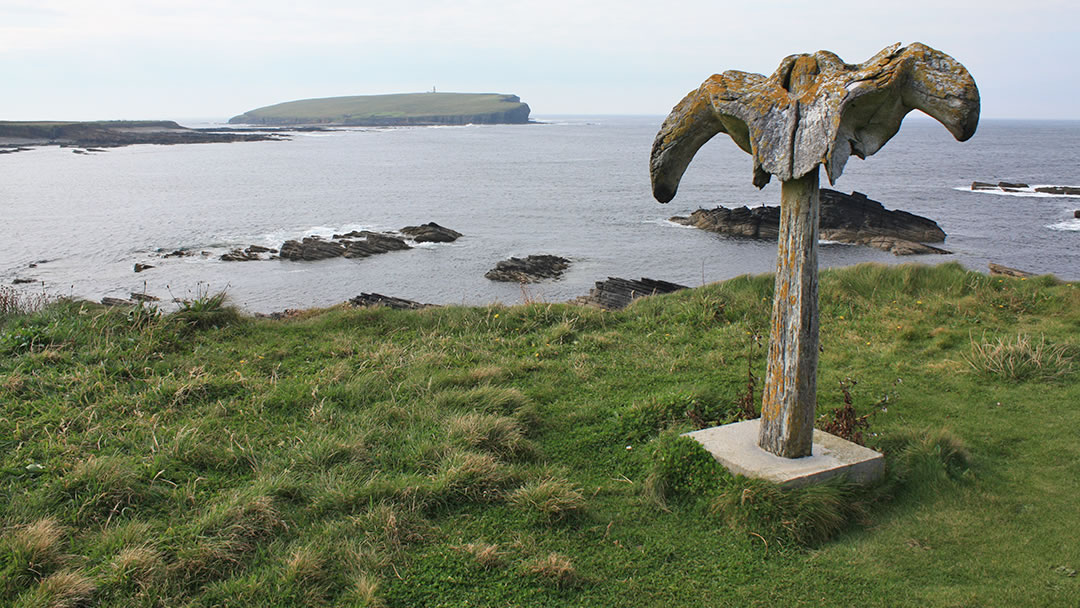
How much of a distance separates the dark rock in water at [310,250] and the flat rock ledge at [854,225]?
21.0 m

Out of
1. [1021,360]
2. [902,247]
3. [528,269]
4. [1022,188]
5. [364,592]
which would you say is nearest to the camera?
[364,592]

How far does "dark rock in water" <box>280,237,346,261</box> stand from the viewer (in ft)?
106

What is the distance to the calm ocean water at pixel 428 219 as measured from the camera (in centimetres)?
2844

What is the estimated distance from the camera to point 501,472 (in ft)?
19.0

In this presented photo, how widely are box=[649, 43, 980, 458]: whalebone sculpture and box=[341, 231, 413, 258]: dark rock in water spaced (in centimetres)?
2915

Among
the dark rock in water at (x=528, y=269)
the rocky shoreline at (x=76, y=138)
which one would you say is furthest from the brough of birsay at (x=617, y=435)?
the rocky shoreline at (x=76, y=138)

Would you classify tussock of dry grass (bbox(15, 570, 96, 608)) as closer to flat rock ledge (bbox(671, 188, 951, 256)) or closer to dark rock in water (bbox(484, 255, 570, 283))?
dark rock in water (bbox(484, 255, 570, 283))

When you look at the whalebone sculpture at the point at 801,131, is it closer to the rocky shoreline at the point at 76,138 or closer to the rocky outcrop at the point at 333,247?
the rocky outcrop at the point at 333,247

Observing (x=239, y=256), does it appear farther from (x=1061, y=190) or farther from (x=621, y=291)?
(x=1061, y=190)

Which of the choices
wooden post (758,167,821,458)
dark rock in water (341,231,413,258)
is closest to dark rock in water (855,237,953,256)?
dark rock in water (341,231,413,258)

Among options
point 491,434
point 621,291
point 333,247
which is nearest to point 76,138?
point 333,247

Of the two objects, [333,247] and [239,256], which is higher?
[333,247]

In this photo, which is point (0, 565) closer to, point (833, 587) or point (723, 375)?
point (833, 587)

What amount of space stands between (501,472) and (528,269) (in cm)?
2374
